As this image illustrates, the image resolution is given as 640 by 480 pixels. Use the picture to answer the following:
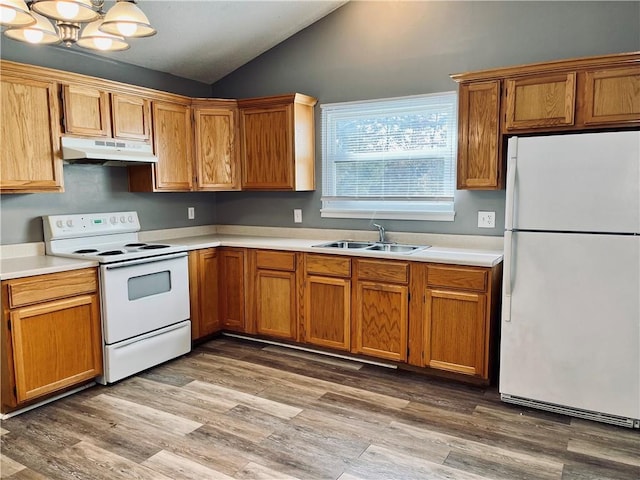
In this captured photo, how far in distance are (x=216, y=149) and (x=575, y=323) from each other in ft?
10.1

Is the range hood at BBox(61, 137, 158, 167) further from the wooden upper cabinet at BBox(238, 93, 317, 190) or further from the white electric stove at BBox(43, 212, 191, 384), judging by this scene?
the wooden upper cabinet at BBox(238, 93, 317, 190)

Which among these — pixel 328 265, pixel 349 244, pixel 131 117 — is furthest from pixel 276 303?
pixel 131 117

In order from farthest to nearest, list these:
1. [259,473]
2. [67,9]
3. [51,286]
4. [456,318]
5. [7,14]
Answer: [456,318], [51,286], [259,473], [67,9], [7,14]

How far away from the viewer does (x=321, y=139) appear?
14.0 ft

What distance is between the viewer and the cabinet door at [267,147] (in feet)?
13.4

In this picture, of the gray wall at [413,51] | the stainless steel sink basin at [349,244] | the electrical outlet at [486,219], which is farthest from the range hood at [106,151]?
the electrical outlet at [486,219]

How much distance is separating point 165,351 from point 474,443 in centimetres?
224

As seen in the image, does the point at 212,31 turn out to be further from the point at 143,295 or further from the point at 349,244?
the point at 143,295

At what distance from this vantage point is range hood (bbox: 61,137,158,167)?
3.19 metres

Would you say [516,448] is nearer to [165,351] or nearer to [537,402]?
[537,402]

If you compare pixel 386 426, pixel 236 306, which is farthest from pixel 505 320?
pixel 236 306

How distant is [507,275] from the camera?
280cm

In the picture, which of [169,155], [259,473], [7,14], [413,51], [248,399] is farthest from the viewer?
[169,155]

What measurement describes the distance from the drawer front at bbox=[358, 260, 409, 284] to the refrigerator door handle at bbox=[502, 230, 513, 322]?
68 cm
